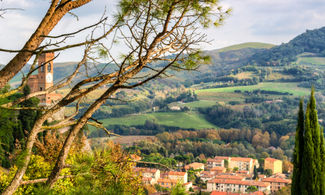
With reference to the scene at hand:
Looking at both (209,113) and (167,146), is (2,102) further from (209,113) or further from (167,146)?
(209,113)

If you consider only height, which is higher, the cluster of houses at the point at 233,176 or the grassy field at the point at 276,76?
the grassy field at the point at 276,76

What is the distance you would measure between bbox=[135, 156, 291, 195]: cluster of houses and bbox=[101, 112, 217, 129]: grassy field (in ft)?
77.4

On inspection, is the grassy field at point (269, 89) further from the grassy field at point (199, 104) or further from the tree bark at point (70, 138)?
the tree bark at point (70, 138)

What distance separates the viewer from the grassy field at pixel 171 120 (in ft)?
280

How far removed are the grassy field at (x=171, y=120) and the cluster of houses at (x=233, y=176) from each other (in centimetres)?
2359

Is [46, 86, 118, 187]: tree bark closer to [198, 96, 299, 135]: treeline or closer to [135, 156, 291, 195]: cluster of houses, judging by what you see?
[135, 156, 291, 195]: cluster of houses

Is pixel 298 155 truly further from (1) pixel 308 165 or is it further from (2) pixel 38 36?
(2) pixel 38 36

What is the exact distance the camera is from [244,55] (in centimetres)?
19875

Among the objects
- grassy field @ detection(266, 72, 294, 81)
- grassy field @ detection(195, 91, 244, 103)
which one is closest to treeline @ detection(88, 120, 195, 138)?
grassy field @ detection(195, 91, 244, 103)

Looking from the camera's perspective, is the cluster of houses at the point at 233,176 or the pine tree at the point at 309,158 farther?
the cluster of houses at the point at 233,176

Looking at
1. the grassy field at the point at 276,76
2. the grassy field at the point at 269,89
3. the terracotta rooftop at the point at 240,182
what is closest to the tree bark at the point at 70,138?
the terracotta rooftop at the point at 240,182

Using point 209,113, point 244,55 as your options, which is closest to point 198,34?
point 209,113

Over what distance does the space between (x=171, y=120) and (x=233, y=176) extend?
3845cm

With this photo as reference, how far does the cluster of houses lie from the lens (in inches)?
1753
